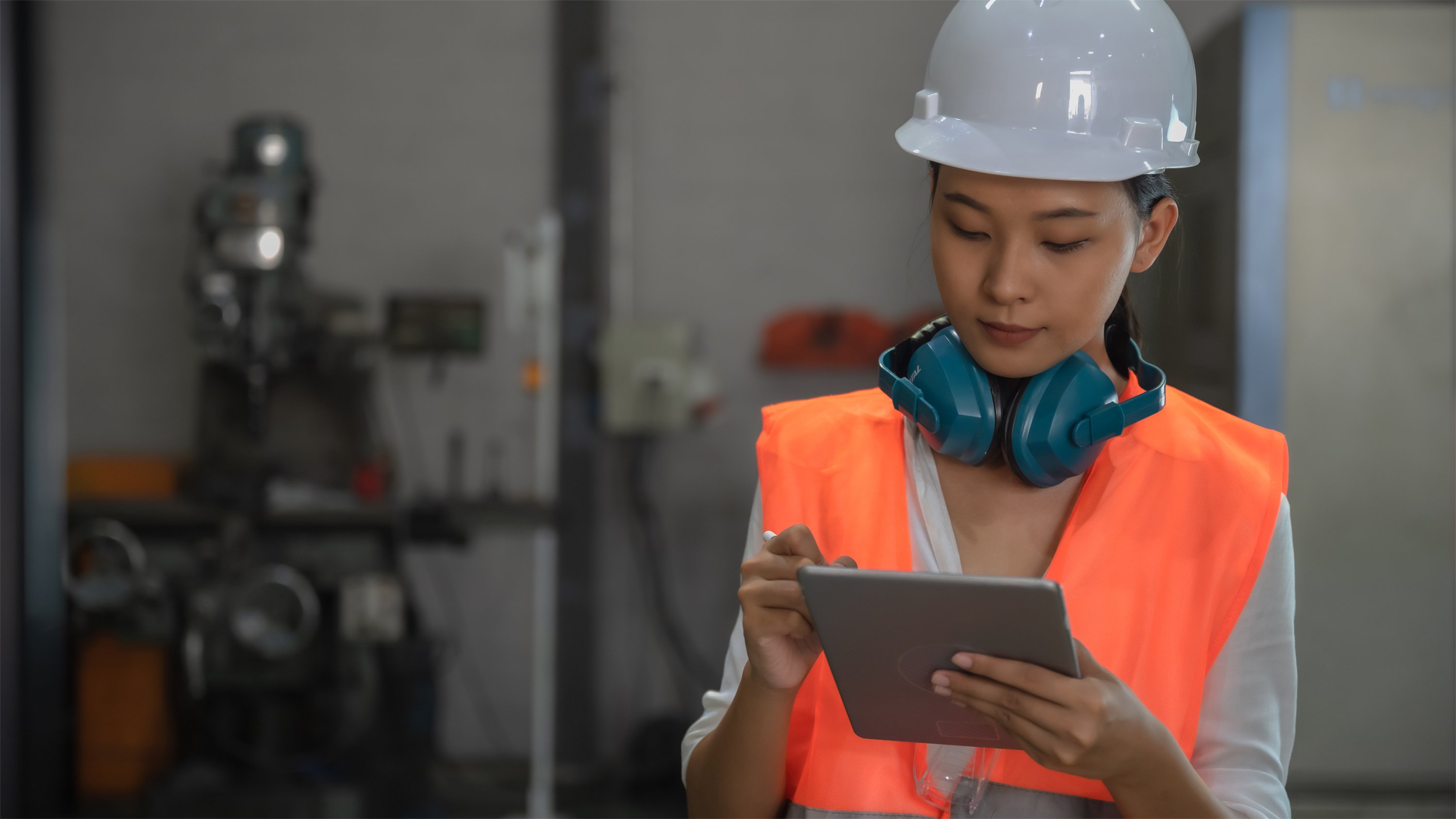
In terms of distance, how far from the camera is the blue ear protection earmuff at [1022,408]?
0.87m

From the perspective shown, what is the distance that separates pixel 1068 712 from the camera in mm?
707

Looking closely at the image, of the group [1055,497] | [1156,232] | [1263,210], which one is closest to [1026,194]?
[1156,232]

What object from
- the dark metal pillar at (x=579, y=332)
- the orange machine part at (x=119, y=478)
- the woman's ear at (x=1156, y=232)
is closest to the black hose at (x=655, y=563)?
the dark metal pillar at (x=579, y=332)

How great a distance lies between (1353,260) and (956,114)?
239cm

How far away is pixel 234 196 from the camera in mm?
2727

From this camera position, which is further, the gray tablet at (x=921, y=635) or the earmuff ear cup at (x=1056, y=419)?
the earmuff ear cup at (x=1056, y=419)

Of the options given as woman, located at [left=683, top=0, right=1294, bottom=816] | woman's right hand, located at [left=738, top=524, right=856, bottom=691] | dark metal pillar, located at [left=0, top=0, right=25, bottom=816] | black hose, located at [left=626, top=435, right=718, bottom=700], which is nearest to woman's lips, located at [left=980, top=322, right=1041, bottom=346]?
woman, located at [left=683, top=0, right=1294, bottom=816]

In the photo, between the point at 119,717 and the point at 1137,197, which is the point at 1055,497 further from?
the point at 119,717

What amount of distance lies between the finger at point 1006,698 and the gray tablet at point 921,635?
13 millimetres

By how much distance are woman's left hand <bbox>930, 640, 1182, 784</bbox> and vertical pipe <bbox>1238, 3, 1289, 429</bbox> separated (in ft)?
7.63

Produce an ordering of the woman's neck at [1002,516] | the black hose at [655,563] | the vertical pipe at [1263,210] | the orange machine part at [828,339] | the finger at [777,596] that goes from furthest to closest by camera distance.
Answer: the black hose at [655,563] → the orange machine part at [828,339] → the vertical pipe at [1263,210] → the woman's neck at [1002,516] → the finger at [777,596]

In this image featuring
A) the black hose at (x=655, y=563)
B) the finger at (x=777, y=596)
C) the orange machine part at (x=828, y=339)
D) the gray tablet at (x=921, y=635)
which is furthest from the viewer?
the black hose at (x=655, y=563)

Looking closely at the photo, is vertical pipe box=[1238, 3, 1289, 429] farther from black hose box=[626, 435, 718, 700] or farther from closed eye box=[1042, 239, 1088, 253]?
closed eye box=[1042, 239, 1088, 253]

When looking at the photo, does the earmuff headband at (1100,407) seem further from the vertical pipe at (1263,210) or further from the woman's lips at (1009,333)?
the vertical pipe at (1263,210)
